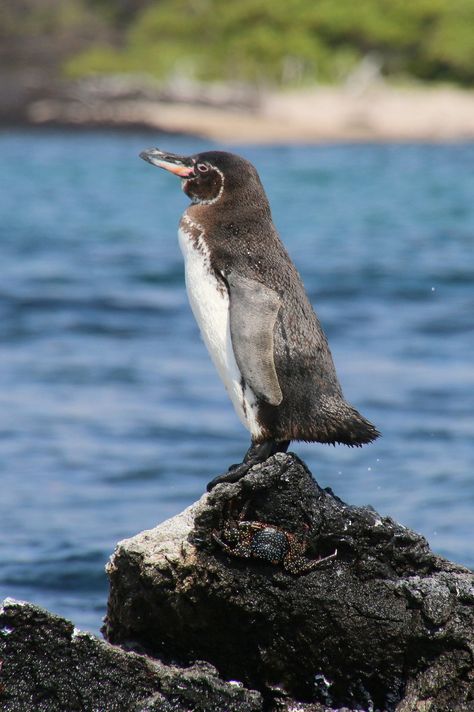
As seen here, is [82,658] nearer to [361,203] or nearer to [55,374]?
[55,374]

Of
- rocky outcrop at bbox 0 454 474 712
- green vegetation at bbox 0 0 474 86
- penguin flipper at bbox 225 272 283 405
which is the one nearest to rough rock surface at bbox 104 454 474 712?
rocky outcrop at bbox 0 454 474 712

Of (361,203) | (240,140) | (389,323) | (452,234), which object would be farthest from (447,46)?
(389,323)

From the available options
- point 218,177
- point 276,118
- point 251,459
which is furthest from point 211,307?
point 276,118

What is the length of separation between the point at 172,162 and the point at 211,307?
2.05 feet

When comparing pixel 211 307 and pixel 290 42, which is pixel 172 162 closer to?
pixel 211 307

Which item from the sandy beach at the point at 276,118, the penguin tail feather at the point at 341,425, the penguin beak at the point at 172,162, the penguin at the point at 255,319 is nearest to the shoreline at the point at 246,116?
the sandy beach at the point at 276,118

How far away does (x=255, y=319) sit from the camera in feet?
13.3

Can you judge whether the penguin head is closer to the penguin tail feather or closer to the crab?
the penguin tail feather

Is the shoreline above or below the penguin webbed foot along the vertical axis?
above

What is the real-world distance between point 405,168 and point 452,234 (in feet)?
57.5

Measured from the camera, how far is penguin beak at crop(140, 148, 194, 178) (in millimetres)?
4551

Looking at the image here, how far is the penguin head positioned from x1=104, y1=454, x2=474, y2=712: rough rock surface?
1.14m

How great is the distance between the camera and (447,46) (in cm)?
6188

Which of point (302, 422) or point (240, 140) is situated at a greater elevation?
point (240, 140)
